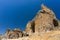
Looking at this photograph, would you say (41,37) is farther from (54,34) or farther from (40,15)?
(40,15)

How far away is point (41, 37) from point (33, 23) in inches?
546

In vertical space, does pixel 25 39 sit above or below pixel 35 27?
below

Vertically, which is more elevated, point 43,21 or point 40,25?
point 43,21

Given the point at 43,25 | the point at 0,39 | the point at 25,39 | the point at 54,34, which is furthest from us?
the point at 43,25

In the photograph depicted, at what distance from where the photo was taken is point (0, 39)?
149 feet

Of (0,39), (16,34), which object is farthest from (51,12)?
(0,39)


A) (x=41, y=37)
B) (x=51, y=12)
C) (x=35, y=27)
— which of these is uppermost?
(x=51, y=12)

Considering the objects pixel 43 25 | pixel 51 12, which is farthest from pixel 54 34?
pixel 51 12

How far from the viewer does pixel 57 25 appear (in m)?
50.8

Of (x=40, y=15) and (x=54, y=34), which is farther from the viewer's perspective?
(x=40, y=15)

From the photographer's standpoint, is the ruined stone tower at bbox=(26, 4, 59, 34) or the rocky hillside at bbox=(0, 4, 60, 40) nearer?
the rocky hillside at bbox=(0, 4, 60, 40)

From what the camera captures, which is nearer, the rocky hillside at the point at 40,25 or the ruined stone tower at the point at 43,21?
the rocky hillside at the point at 40,25

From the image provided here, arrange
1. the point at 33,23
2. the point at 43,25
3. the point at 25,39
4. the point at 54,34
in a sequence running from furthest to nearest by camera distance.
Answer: the point at 33,23
the point at 43,25
the point at 25,39
the point at 54,34

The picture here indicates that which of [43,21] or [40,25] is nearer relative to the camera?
[40,25]
